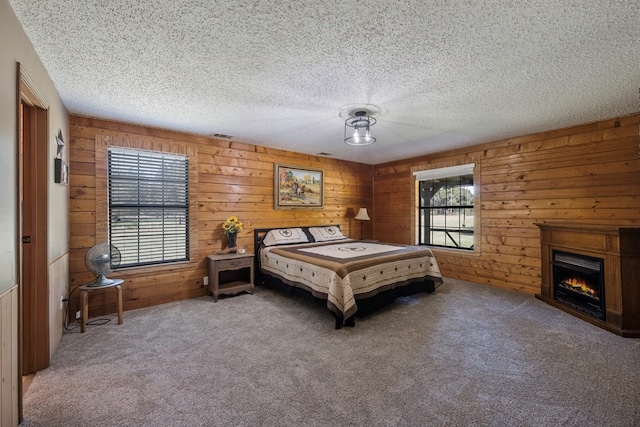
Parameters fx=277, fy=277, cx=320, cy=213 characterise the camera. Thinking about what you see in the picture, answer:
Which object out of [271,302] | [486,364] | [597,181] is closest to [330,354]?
[486,364]

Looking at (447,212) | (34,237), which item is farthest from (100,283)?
(447,212)

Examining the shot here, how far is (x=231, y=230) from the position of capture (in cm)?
418

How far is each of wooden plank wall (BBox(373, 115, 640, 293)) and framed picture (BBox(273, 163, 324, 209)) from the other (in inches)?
84.0

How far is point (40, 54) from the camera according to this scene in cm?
202

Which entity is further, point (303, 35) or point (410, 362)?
point (410, 362)

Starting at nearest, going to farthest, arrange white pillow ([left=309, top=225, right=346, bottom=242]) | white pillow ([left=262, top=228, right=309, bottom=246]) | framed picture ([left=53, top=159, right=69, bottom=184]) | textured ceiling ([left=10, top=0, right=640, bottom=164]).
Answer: textured ceiling ([left=10, top=0, right=640, bottom=164])
framed picture ([left=53, top=159, right=69, bottom=184])
white pillow ([left=262, top=228, right=309, bottom=246])
white pillow ([left=309, top=225, right=346, bottom=242])

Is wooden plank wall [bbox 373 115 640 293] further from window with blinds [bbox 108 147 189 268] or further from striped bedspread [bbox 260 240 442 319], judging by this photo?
window with blinds [bbox 108 147 189 268]

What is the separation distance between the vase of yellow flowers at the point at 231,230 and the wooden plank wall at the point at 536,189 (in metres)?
3.63

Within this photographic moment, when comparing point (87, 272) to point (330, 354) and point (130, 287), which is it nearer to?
point (130, 287)

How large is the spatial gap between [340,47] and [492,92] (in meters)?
1.67

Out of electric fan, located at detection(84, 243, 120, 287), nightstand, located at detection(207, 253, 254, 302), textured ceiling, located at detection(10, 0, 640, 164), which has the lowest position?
nightstand, located at detection(207, 253, 254, 302)

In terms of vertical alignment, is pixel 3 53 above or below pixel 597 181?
above

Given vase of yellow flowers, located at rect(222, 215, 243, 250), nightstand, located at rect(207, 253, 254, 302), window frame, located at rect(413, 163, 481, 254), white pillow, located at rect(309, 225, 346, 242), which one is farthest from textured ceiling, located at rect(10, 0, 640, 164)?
white pillow, located at rect(309, 225, 346, 242)

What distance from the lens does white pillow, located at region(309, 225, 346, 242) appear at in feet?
16.7
